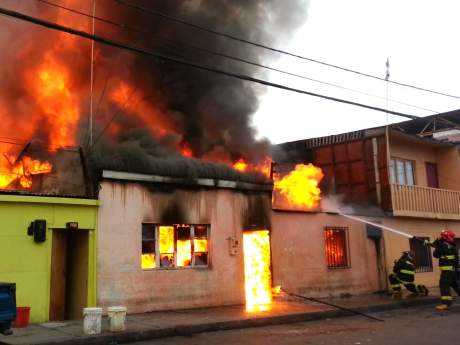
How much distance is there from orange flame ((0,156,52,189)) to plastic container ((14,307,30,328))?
16.0ft

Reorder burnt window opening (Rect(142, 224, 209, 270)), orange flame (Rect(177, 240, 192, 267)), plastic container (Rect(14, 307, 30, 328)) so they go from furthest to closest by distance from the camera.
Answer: orange flame (Rect(177, 240, 192, 267))
burnt window opening (Rect(142, 224, 209, 270))
plastic container (Rect(14, 307, 30, 328))

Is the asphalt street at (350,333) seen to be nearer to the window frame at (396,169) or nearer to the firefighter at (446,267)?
the firefighter at (446,267)

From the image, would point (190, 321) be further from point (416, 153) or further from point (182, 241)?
point (416, 153)

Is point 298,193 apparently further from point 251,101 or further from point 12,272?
point 12,272

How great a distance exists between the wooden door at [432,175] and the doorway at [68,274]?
1557 centimetres

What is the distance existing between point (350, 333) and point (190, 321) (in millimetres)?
3090

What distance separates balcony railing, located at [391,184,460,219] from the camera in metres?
18.4

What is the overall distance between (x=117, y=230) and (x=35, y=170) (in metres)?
3.89

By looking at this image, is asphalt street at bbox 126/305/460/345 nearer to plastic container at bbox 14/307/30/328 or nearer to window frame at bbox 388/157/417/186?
plastic container at bbox 14/307/30/328

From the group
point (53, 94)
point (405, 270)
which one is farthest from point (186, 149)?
point (405, 270)

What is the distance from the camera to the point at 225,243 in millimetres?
13398

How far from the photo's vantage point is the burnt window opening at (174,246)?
40.0ft

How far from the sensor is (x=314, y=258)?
1509cm

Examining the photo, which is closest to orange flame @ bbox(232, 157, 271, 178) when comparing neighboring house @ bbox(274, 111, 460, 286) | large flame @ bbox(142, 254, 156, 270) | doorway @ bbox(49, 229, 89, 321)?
neighboring house @ bbox(274, 111, 460, 286)
